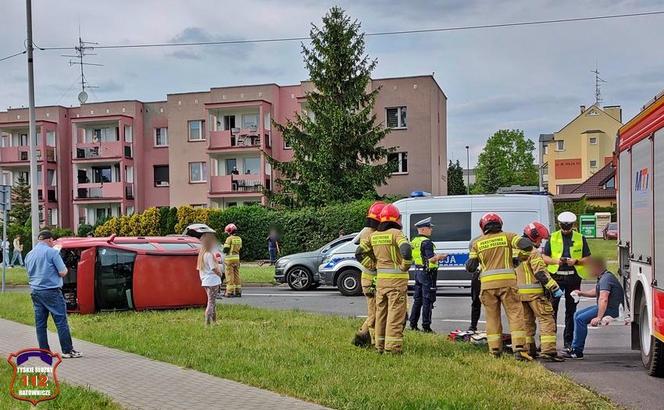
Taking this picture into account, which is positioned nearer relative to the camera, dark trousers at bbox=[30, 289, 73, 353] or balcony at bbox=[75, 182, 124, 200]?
dark trousers at bbox=[30, 289, 73, 353]

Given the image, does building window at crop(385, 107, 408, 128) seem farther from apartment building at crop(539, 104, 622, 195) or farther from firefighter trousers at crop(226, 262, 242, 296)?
apartment building at crop(539, 104, 622, 195)

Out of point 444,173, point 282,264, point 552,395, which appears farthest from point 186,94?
point 552,395

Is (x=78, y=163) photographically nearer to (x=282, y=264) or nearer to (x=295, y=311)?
(x=282, y=264)

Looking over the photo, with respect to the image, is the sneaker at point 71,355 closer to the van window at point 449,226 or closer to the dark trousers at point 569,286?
the dark trousers at point 569,286

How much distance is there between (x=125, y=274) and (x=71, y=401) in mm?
7468

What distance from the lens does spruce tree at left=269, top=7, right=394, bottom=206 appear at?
3425cm

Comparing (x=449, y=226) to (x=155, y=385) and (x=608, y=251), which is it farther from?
(x=155, y=385)

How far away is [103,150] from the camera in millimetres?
52125

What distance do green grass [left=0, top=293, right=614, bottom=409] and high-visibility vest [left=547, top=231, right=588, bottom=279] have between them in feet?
5.53

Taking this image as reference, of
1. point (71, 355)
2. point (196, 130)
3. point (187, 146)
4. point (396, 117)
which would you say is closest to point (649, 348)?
point (71, 355)

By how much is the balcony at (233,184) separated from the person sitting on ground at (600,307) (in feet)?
124

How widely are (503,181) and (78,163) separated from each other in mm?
49948

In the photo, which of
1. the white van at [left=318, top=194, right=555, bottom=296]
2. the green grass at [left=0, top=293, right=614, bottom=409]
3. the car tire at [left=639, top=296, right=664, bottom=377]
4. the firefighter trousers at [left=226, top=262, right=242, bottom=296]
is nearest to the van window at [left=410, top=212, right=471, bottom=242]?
the white van at [left=318, top=194, right=555, bottom=296]

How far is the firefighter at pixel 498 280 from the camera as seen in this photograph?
8867mm
